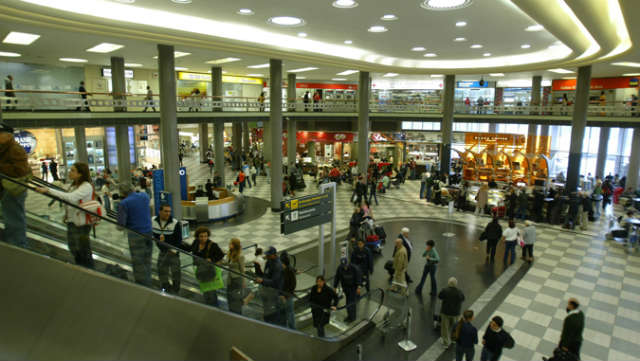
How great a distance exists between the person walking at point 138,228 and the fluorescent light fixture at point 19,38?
1046 cm

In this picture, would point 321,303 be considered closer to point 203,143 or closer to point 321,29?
point 321,29

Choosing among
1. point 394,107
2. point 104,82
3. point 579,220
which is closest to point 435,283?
point 579,220

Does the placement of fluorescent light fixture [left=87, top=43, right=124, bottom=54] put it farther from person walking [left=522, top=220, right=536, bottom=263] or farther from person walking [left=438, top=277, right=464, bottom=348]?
person walking [left=522, top=220, right=536, bottom=263]

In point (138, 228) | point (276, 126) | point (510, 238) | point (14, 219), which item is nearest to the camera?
point (14, 219)

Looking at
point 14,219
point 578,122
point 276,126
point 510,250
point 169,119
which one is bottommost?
point 510,250

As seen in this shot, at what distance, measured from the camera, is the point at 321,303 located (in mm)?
6551

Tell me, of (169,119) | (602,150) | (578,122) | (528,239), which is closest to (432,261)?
(528,239)

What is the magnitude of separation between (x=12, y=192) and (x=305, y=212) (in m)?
5.76

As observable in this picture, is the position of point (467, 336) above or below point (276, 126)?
below

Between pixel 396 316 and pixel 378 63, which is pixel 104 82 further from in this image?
pixel 396 316

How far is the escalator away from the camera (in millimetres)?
3494

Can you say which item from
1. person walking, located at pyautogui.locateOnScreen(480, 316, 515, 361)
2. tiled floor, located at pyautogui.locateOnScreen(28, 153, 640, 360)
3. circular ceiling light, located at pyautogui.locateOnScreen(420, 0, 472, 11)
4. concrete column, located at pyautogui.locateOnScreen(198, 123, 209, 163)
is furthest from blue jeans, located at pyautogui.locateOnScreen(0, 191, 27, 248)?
concrete column, located at pyautogui.locateOnScreen(198, 123, 209, 163)

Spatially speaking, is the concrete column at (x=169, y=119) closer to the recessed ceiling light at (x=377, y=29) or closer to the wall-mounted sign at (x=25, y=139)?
the recessed ceiling light at (x=377, y=29)

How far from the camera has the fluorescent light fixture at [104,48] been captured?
13.8 metres
